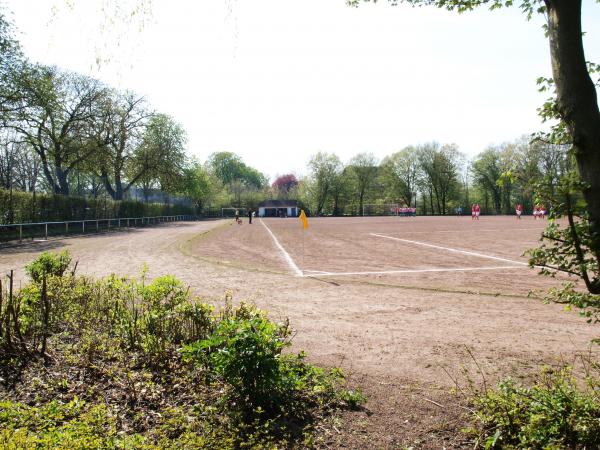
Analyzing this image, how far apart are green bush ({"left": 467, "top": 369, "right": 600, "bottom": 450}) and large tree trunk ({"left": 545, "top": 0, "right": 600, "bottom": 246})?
1.35 metres

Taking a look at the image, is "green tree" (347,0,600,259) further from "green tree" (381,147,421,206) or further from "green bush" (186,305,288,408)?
"green tree" (381,147,421,206)

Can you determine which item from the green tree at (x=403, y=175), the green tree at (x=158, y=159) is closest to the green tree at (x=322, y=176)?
the green tree at (x=403, y=175)

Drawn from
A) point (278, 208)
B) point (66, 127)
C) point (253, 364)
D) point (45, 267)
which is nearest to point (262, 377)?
point (253, 364)

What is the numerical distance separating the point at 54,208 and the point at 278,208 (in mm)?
78332

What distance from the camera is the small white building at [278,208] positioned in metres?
107

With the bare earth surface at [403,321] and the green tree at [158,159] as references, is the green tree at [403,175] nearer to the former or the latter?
the green tree at [158,159]

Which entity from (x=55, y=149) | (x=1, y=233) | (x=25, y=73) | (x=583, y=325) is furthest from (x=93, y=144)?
(x=583, y=325)

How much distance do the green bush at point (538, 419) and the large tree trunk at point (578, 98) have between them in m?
1.35

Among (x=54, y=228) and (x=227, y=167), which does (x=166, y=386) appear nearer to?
(x=54, y=228)

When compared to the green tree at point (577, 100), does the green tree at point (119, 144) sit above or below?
above

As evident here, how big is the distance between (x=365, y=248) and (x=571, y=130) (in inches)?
698

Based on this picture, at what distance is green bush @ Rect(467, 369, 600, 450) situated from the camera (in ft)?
9.36

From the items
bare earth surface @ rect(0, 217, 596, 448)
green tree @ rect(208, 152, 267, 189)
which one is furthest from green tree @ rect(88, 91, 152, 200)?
green tree @ rect(208, 152, 267, 189)

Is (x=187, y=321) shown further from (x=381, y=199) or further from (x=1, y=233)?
(x=381, y=199)
